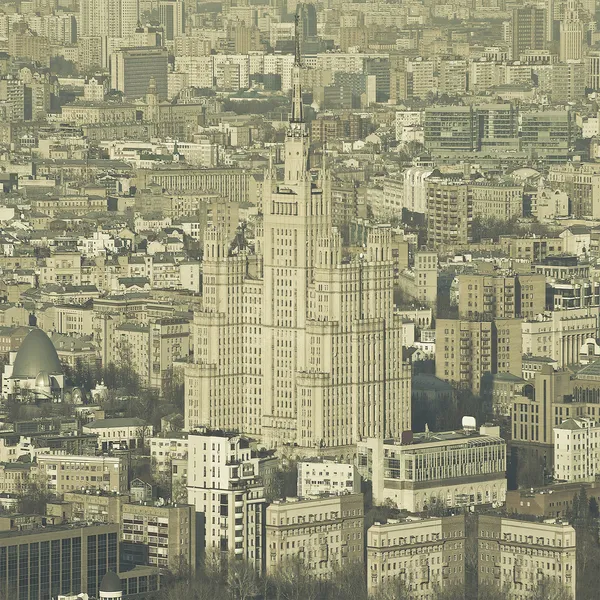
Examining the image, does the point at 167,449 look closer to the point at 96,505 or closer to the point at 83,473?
the point at 83,473

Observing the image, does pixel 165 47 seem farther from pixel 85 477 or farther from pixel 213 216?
pixel 85 477

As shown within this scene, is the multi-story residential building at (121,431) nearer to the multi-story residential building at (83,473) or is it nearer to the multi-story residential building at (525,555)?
the multi-story residential building at (83,473)

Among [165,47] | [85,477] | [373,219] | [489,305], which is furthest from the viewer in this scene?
[165,47]

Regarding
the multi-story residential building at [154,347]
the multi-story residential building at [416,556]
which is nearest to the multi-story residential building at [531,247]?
the multi-story residential building at [154,347]

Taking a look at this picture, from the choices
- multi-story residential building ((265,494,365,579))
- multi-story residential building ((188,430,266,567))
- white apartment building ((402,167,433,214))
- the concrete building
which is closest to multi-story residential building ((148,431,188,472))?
multi-story residential building ((188,430,266,567))

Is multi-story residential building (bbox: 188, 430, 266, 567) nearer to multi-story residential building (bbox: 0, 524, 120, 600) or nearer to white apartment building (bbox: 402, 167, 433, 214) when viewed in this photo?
multi-story residential building (bbox: 0, 524, 120, 600)

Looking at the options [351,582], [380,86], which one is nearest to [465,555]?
[351,582]
